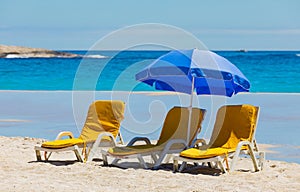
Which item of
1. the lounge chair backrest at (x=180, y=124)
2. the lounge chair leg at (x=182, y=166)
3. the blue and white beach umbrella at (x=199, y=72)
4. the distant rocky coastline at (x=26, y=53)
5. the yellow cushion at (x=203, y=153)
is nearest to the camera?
the yellow cushion at (x=203, y=153)

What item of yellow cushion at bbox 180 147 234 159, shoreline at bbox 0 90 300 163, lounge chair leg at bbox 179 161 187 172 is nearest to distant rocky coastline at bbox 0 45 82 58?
shoreline at bbox 0 90 300 163

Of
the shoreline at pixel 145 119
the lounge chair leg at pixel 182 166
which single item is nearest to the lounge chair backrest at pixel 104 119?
the lounge chair leg at pixel 182 166

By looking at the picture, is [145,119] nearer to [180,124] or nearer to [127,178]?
[180,124]

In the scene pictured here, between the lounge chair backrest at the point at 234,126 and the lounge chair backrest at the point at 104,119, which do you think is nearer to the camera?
the lounge chair backrest at the point at 234,126

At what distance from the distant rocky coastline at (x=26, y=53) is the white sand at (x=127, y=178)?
279 ft

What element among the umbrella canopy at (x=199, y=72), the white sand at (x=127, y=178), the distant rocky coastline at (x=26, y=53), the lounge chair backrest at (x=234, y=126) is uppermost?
the distant rocky coastline at (x=26, y=53)

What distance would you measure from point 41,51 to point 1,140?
3468 inches

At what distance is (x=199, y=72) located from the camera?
909cm

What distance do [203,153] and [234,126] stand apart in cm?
91

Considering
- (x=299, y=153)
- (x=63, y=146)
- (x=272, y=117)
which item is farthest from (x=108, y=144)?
(x=272, y=117)

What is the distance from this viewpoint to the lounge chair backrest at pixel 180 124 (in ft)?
30.9

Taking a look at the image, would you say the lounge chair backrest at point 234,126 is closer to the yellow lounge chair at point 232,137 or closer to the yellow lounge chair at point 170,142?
the yellow lounge chair at point 232,137

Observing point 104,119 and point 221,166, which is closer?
point 221,166

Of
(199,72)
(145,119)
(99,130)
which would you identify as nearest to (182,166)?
(199,72)
